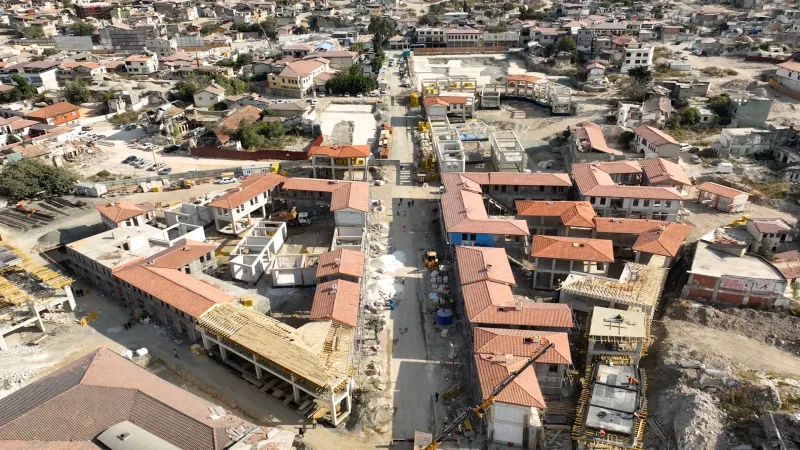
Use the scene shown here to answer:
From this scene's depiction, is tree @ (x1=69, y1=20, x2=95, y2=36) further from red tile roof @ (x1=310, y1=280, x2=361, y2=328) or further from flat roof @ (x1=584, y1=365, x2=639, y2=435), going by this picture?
flat roof @ (x1=584, y1=365, x2=639, y2=435)

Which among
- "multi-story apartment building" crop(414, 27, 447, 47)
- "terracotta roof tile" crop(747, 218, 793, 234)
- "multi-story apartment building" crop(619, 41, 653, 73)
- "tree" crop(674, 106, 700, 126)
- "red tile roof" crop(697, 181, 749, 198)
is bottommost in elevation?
"terracotta roof tile" crop(747, 218, 793, 234)

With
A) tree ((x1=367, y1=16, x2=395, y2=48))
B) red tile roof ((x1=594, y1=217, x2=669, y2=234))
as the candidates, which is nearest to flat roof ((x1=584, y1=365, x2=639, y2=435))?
red tile roof ((x1=594, y1=217, x2=669, y2=234))

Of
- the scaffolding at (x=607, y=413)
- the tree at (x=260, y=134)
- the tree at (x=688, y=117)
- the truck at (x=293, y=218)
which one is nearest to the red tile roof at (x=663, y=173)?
the tree at (x=688, y=117)

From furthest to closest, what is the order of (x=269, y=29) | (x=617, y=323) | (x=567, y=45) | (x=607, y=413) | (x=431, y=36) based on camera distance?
(x=269, y=29) → (x=431, y=36) → (x=567, y=45) → (x=617, y=323) → (x=607, y=413)

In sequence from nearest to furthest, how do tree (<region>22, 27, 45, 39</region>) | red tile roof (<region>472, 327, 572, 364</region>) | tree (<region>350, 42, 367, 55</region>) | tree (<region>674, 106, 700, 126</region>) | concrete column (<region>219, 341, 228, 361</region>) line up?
red tile roof (<region>472, 327, 572, 364</region>) → concrete column (<region>219, 341, 228, 361</region>) → tree (<region>674, 106, 700, 126</region>) → tree (<region>350, 42, 367, 55</region>) → tree (<region>22, 27, 45, 39</region>)

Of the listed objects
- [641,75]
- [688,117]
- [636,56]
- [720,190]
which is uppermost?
[636,56]

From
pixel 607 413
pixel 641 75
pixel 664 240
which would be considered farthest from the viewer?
pixel 641 75

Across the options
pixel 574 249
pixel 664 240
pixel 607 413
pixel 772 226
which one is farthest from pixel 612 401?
pixel 772 226

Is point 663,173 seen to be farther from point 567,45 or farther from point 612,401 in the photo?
point 567,45
